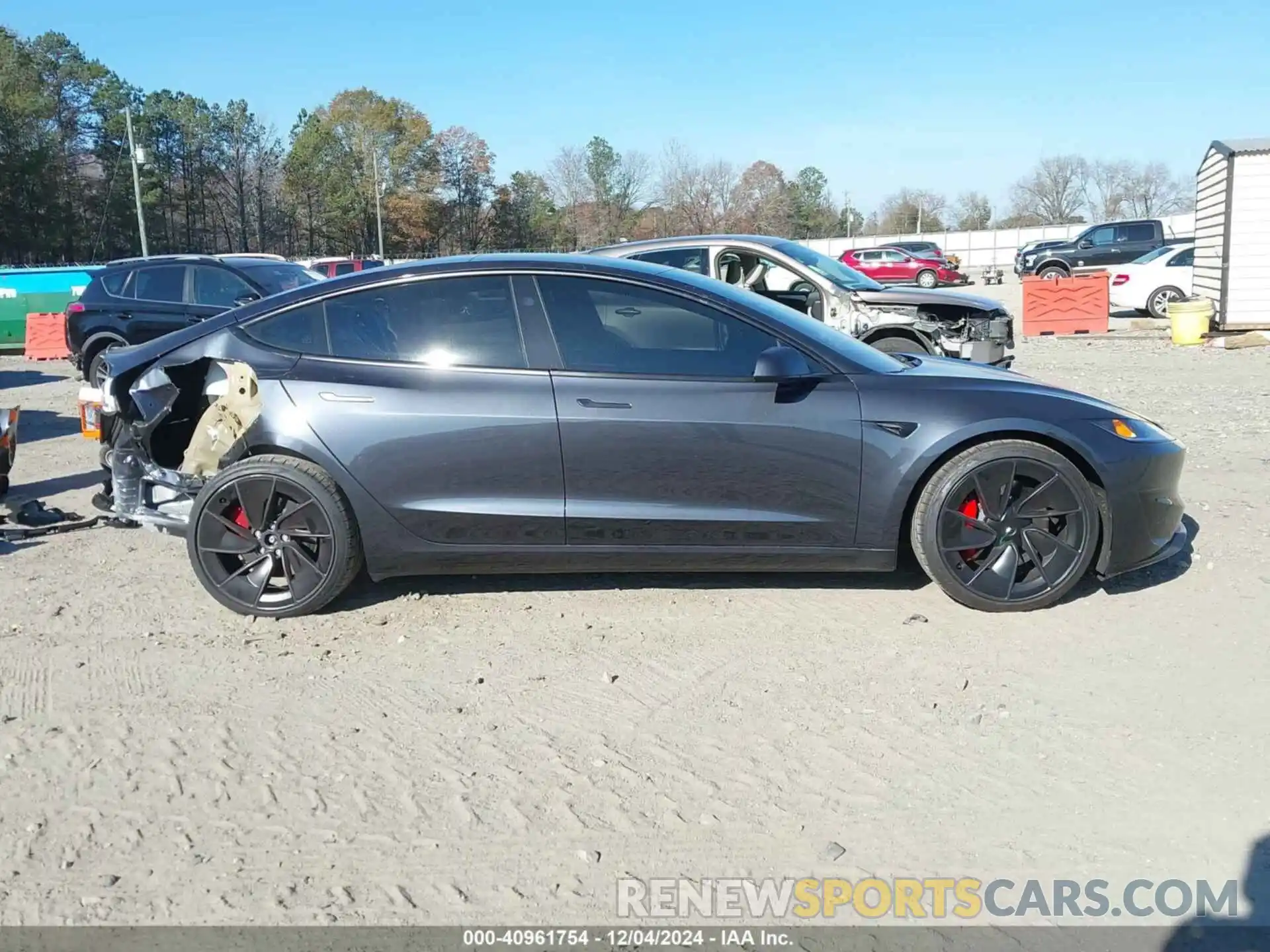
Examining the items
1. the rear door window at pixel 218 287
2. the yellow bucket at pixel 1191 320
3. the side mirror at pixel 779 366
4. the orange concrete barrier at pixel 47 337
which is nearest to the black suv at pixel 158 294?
the rear door window at pixel 218 287

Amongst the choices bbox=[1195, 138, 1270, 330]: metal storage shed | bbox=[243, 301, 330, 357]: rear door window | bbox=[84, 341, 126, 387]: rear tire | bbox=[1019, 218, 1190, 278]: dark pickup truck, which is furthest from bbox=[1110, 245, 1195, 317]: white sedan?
bbox=[243, 301, 330, 357]: rear door window

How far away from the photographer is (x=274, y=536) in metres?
4.57

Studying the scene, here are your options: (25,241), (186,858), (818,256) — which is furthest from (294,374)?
(25,241)

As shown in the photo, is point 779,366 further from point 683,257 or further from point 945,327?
point 945,327

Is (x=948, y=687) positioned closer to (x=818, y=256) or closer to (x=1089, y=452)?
(x=1089, y=452)

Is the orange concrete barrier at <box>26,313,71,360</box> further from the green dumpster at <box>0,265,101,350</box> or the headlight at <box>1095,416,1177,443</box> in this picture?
the headlight at <box>1095,416,1177,443</box>

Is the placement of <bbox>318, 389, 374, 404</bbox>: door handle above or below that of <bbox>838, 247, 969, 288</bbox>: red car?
below

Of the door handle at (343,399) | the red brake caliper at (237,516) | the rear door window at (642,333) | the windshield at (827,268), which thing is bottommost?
the red brake caliper at (237,516)

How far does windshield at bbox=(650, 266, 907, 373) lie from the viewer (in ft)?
15.0

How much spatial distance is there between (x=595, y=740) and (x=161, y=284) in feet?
38.0

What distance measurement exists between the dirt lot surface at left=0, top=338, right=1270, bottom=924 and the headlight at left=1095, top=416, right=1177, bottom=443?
72 centimetres

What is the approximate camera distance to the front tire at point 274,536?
4.50 metres

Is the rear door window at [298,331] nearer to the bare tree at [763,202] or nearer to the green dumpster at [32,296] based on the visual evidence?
the green dumpster at [32,296]

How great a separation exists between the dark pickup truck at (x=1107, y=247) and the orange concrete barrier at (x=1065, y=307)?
10273 millimetres
